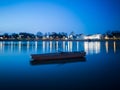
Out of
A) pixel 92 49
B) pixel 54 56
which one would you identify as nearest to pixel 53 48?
pixel 92 49

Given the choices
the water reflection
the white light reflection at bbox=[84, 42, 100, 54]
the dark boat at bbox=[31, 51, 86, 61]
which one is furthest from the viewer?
the water reflection

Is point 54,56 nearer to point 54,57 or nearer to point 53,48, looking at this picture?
point 54,57

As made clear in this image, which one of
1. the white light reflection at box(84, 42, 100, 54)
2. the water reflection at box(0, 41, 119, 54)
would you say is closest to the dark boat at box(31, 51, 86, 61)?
the white light reflection at box(84, 42, 100, 54)

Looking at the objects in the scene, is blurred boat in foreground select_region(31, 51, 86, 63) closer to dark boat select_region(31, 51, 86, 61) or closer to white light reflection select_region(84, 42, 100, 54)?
dark boat select_region(31, 51, 86, 61)

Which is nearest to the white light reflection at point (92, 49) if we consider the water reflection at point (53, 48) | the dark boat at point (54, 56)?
the water reflection at point (53, 48)

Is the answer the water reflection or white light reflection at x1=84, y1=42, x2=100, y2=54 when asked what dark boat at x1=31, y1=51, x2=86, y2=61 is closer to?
white light reflection at x1=84, y1=42, x2=100, y2=54

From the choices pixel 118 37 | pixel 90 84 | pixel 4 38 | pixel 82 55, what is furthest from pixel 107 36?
pixel 90 84

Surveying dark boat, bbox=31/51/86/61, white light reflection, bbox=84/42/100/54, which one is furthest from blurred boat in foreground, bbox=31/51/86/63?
white light reflection, bbox=84/42/100/54

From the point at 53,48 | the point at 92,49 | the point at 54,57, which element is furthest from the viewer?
the point at 53,48

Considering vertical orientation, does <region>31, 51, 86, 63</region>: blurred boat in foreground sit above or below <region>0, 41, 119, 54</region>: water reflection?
below

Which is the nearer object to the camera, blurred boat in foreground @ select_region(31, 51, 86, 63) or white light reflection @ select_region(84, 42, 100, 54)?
blurred boat in foreground @ select_region(31, 51, 86, 63)

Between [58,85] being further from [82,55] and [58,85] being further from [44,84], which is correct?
[82,55]

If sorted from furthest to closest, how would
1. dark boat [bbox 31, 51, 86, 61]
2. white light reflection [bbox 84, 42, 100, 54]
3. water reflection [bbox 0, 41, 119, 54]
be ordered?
1. water reflection [bbox 0, 41, 119, 54]
2. white light reflection [bbox 84, 42, 100, 54]
3. dark boat [bbox 31, 51, 86, 61]

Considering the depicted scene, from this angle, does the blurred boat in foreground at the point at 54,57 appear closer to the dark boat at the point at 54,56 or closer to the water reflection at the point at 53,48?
the dark boat at the point at 54,56
